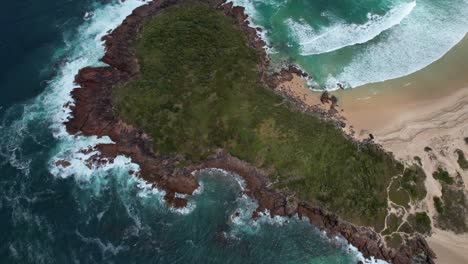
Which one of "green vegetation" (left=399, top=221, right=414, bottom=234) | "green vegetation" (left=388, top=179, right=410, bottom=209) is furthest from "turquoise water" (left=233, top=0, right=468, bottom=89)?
"green vegetation" (left=399, top=221, right=414, bottom=234)

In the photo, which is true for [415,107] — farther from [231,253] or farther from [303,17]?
[231,253]

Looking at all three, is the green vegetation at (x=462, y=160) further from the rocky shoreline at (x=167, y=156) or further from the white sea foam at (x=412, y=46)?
the white sea foam at (x=412, y=46)

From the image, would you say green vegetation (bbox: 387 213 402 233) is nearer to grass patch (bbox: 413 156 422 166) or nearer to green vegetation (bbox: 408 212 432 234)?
green vegetation (bbox: 408 212 432 234)

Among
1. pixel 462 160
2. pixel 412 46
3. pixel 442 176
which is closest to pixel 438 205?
pixel 442 176

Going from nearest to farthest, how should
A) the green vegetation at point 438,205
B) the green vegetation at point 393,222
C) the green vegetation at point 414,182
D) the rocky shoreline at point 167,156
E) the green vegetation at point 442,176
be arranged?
the rocky shoreline at point 167,156 < the green vegetation at point 393,222 < the green vegetation at point 438,205 < the green vegetation at point 414,182 < the green vegetation at point 442,176

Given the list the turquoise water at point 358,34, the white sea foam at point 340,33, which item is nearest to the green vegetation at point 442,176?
the turquoise water at point 358,34

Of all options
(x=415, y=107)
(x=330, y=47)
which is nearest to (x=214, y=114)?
(x=330, y=47)
